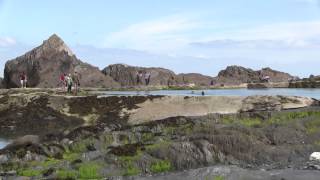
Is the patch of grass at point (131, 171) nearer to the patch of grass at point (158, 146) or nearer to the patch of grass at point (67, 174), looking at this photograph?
the patch of grass at point (158, 146)

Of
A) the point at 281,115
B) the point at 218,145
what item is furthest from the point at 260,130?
the point at 281,115

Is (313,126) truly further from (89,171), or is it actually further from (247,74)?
(247,74)

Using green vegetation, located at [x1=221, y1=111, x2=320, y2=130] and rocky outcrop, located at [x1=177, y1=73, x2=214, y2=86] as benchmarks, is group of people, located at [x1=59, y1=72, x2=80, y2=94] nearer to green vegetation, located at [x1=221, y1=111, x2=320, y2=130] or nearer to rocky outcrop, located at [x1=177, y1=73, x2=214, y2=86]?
green vegetation, located at [x1=221, y1=111, x2=320, y2=130]

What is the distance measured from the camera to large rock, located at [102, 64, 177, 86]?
9131 centimetres

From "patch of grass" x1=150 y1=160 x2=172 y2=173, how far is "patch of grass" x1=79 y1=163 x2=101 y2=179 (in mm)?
2018

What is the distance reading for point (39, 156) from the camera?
2409 centimetres

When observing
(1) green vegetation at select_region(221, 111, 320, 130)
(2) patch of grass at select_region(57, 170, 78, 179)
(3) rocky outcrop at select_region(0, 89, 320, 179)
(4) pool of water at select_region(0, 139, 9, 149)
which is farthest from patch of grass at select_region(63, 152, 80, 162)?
(4) pool of water at select_region(0, 139, 9, 149)

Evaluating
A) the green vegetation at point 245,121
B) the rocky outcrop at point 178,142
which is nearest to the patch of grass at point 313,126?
the rocky outcrop at point 178,142

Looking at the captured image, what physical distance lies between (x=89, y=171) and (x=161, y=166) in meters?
2.65

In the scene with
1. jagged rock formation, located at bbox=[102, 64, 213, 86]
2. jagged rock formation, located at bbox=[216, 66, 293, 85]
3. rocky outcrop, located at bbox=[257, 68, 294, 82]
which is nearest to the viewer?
jagged rock formation, located at bbox=[102, 64, 213, 86]

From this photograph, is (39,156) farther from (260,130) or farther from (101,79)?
(101,79)

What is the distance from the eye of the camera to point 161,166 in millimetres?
21438

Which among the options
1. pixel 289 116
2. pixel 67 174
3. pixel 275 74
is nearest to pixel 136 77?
pixel 275 74

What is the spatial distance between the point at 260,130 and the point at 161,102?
12993 mm
